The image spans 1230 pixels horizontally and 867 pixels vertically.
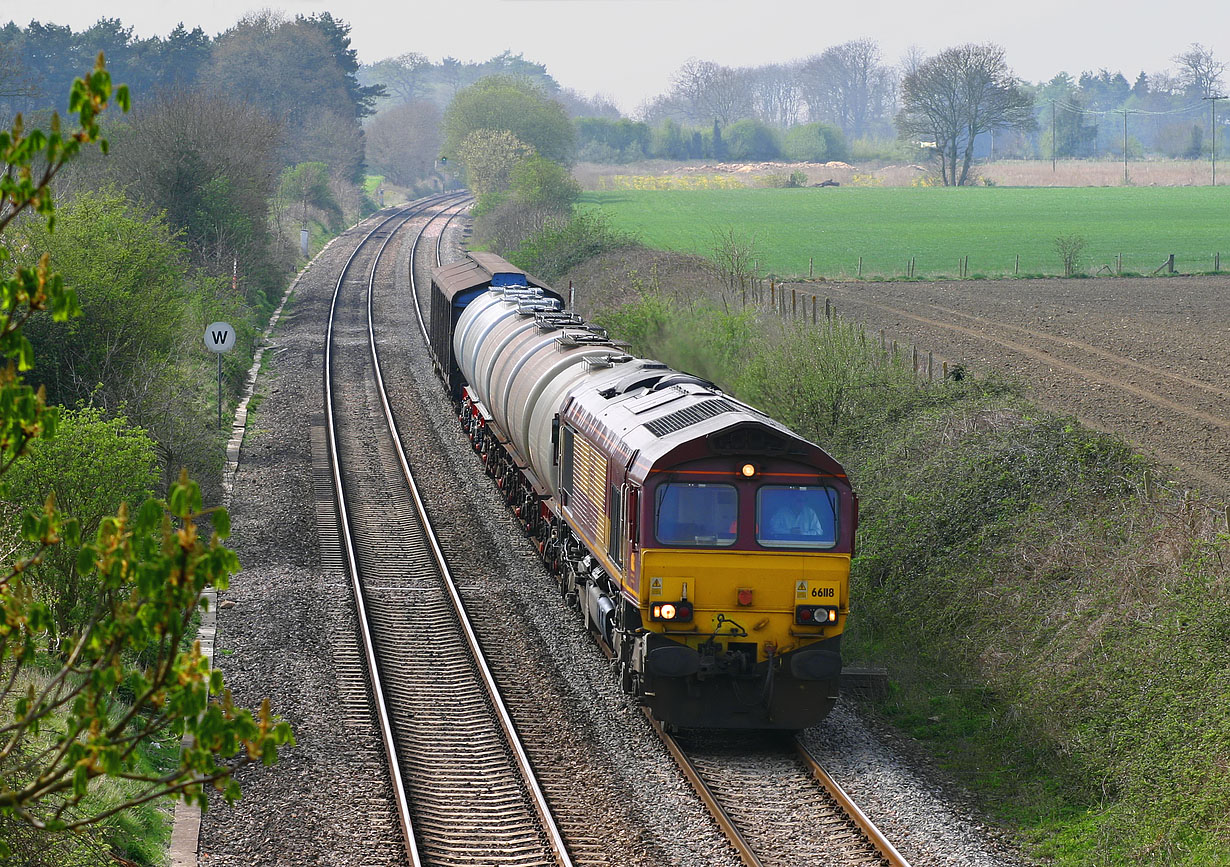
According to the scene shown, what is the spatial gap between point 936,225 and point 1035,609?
65.9 metres

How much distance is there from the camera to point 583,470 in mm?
15039

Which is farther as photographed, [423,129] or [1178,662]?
[423,129]

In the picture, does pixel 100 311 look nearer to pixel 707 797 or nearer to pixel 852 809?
pixel 707 797

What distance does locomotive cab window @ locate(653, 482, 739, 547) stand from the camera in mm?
12055

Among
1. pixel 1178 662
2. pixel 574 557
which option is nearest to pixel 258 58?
pixel 574 557

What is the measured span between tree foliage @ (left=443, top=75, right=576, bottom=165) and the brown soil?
53413mm

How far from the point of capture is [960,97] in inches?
4737

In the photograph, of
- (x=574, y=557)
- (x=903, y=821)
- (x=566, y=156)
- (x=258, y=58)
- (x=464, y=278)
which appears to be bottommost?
(x=903, y=821)

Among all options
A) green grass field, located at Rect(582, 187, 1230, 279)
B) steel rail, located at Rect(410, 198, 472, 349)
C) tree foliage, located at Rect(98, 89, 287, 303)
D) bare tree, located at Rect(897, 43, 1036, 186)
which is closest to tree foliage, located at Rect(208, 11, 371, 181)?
steel rail, located at Rect(410, 198, 472, 349)

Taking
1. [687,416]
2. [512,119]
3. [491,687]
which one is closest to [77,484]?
[491,687]

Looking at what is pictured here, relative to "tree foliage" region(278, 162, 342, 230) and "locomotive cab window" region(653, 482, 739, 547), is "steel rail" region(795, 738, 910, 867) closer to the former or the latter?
"locomotive cab window" region(653, 482, 739, 547)

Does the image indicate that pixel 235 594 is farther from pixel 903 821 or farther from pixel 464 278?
pixel 464 278

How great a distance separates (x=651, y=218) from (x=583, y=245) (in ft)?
111

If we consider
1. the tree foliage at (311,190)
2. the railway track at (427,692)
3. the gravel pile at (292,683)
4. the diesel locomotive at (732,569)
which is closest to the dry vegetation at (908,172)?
the tree foliage at (311,190)
